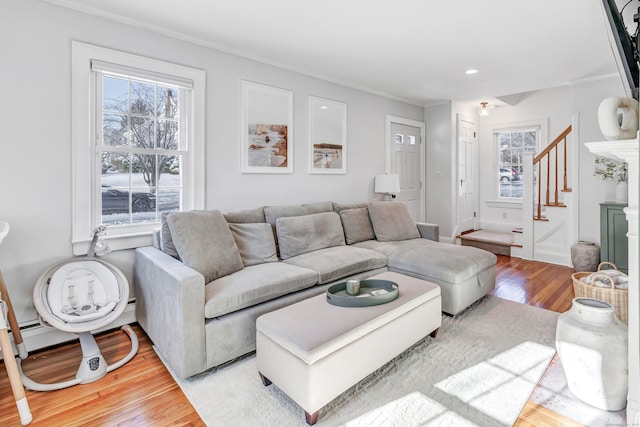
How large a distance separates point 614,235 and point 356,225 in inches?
116

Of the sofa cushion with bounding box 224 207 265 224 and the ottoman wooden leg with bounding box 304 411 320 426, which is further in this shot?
the sofa cushion with bounding box 224 207 265 224

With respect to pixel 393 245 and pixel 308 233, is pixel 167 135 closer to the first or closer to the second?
pixel 308 233

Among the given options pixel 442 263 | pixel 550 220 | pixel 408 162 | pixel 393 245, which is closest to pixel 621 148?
pixel 442 263

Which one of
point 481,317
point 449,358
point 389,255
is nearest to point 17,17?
point 389,255

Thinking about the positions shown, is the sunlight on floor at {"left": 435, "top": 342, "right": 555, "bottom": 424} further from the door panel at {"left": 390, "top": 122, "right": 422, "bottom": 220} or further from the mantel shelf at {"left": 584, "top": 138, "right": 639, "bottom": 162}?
the door panel at {"left": 390, "top": 122, "right": 422, "bottom": 220}

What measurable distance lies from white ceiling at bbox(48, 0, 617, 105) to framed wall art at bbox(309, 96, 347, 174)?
363mm

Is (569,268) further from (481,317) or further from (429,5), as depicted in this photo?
(429,5)

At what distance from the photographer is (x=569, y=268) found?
4.46 metres

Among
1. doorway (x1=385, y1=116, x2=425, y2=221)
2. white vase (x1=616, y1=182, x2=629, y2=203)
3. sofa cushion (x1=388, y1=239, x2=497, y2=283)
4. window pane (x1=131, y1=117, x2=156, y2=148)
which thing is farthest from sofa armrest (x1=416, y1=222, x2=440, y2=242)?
window pane (x1=131, y1=117, x2=156, y2=148)

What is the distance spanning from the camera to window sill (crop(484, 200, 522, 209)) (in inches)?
239

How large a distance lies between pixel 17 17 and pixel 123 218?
4.95 feet

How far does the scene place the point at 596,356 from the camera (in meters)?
1.69

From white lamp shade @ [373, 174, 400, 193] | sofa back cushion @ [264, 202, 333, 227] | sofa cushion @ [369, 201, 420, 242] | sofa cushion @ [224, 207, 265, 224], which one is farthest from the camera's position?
white lamp shade @ [373, 174, 400, 193]

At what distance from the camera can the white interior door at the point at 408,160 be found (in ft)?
17.4
